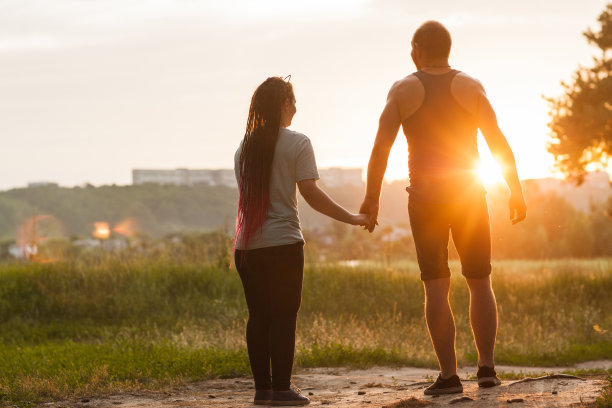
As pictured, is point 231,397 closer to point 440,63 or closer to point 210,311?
point 440,63

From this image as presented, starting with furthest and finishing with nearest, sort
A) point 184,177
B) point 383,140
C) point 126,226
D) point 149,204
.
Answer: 1. point 184,177
2. point 149,204
3. point 126,226
4. point 383,140

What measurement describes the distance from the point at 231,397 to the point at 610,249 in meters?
40.9

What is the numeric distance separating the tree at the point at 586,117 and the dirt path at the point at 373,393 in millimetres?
16018

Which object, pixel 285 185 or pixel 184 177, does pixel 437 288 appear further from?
pixel 184 177

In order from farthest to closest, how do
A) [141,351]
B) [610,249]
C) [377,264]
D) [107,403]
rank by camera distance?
[610,249]
[377,264]
[141,351]
[107,403]

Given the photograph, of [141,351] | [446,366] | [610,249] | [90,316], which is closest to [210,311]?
[90,316]

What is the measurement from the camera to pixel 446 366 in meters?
5.29

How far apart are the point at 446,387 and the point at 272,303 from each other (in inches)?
52.7

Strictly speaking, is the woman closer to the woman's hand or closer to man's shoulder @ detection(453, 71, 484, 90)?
the woman's hand

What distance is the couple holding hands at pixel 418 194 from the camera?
5285 millimetres

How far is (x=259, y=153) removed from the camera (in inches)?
208

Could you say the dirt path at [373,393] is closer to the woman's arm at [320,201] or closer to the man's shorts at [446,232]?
the man's shorts at [446,232]

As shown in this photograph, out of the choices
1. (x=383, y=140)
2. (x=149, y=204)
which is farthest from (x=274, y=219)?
(x=149, y=204)

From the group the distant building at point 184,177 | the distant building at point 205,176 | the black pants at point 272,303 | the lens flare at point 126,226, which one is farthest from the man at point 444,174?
the distant building at point 184,177
